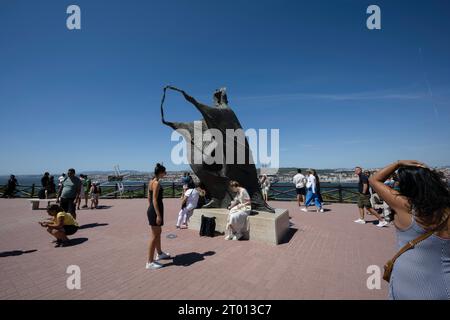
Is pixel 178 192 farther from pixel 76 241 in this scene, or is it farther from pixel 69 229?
pixel 69 229

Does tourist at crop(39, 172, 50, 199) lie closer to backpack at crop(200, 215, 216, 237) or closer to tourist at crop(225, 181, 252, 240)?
backpack at crop(200, 215, 216, 237)

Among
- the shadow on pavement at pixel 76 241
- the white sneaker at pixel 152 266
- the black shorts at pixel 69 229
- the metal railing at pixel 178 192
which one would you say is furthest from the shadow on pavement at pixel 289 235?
the metal railing at pixel 178 192

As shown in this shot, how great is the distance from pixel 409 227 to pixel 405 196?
0.75 feet

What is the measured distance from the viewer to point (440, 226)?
5.24 feet

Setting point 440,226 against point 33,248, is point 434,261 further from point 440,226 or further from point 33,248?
point 33,248

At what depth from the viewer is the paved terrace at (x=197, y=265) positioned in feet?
11.8

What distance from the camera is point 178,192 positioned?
1775 centimetres

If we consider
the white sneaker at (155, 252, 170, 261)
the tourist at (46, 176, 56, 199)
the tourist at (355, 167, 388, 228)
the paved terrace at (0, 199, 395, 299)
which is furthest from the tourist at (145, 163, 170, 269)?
the tourist at (46, 176, 56, 199)

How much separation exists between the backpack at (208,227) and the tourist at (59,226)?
11.2 ft

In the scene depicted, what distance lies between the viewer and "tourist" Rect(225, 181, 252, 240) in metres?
6.32

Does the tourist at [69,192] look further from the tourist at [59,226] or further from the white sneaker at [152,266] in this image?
the white sneaker at [152,266]

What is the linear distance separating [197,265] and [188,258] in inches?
19.0

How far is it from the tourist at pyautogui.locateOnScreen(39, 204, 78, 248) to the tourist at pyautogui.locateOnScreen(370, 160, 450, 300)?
6904mm
